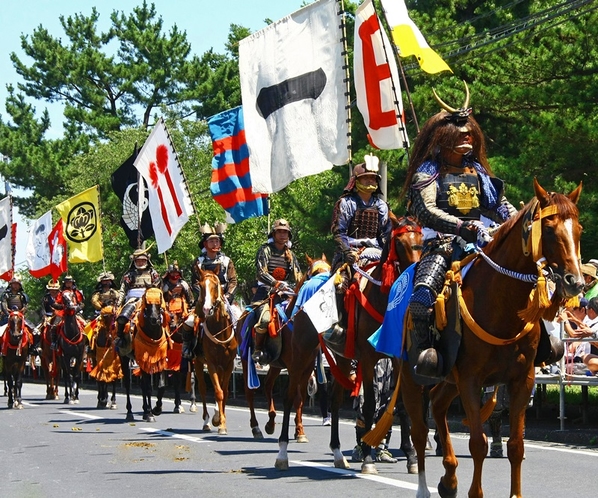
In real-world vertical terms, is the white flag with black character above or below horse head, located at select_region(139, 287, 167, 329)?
below

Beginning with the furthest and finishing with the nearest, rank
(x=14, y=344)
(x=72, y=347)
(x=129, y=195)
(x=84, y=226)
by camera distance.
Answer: (x=84, y=226), (x=129, y=195), (x=72, y=347), (x=14, y=344)

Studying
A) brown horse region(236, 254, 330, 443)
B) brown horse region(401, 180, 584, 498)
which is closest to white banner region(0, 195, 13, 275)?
brown horse region(236, 254, 330, 443)

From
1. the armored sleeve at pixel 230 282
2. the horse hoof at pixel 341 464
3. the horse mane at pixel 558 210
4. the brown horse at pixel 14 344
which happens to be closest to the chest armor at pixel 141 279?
the armored sleeve at pixel 230 282

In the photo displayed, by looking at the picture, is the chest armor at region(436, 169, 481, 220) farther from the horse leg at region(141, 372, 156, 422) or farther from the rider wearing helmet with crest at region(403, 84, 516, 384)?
the horse leg at region(141, 372, 156, 422)

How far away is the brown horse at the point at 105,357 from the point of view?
2519 centimetres

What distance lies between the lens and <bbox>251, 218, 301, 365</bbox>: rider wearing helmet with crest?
1553 centimetres

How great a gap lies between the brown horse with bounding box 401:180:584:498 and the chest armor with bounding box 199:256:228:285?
32.0 feet

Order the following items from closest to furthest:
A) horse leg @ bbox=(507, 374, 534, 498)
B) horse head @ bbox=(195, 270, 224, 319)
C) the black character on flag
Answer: horse leg @ bbox=(507, 374, 534, 498) < horse head @ bbox=(195, 270, 224, 319) < the black character on flag

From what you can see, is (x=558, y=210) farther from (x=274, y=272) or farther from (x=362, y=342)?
(x=274, y=272)

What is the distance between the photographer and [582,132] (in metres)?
22.4

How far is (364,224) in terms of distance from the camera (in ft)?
42.3

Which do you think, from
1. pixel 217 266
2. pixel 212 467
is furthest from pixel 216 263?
pixel 212 467

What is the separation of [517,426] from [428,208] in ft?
6.08

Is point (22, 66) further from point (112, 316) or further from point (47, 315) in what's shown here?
point (112, 316)
